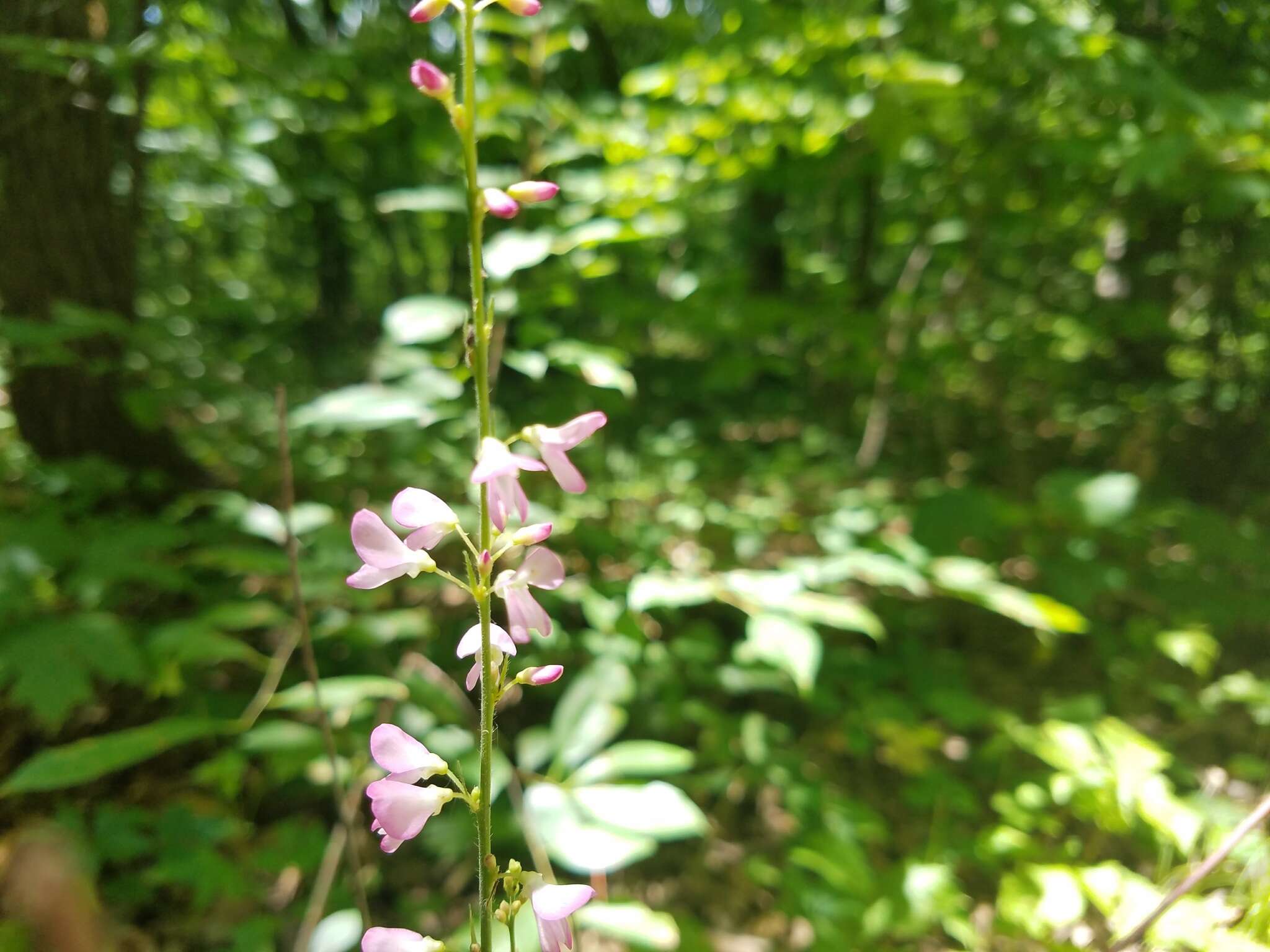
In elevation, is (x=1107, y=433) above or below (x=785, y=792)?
above

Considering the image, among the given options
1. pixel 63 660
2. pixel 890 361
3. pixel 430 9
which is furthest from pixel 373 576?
pixel 890 361

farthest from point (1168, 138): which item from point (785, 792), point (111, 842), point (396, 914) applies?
point (111, 842)

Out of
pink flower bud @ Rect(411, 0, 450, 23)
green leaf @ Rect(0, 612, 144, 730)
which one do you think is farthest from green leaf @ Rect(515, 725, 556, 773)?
pink flower bud @ Rect(411, 0, 450, 23)

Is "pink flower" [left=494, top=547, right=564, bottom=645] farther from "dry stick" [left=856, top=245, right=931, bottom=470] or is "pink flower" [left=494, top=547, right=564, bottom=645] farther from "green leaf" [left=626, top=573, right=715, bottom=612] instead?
"dry stick" [left=856, top=245, right=931, bottom=470]

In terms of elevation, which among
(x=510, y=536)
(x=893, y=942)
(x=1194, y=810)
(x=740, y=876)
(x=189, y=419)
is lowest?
(x=740, y=876)

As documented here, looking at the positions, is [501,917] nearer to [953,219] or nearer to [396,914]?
[396,914]
